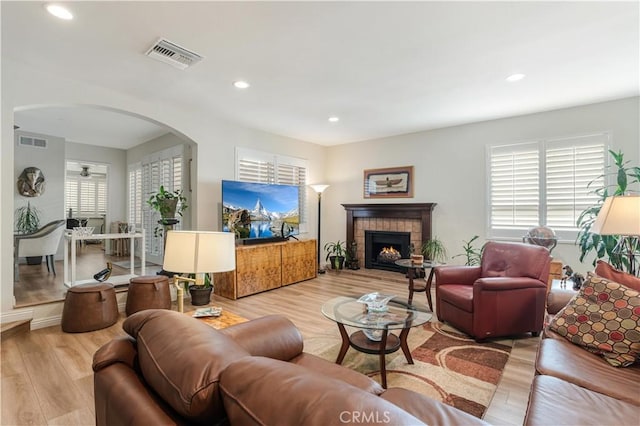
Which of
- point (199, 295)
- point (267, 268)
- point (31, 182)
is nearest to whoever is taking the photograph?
point (199, 295)

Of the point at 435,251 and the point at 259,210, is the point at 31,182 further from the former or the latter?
the point at 435,251

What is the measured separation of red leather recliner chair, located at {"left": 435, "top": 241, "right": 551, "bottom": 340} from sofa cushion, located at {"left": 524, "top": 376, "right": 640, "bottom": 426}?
57.5 inches

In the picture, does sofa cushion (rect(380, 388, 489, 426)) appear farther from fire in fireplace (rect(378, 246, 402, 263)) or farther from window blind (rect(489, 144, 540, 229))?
fire in fireplace (rect(378, 246, 402, 263))

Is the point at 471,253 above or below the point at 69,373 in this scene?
above

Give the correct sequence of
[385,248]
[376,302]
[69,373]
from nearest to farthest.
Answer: [69,373] < [376,302] < [385,248]

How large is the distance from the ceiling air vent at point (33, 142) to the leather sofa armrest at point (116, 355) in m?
7.23

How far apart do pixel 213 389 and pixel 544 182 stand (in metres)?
5.04

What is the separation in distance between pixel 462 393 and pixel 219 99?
3.85 meters

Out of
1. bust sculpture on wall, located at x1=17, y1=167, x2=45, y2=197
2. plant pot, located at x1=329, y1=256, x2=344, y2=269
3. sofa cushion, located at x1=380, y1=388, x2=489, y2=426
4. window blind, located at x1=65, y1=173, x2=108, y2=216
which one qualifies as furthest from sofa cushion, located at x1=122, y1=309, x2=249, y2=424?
window blind, located at x1=65, y1=173, x2=108, y2=216

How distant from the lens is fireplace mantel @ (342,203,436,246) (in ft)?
17.4

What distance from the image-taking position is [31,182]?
6.09 meters

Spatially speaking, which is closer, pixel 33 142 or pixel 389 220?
pixel 389 220

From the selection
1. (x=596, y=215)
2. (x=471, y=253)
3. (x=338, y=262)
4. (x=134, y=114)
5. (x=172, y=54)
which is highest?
(x=172, y=54)

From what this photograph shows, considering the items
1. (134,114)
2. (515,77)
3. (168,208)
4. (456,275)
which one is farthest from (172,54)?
(456,275)
